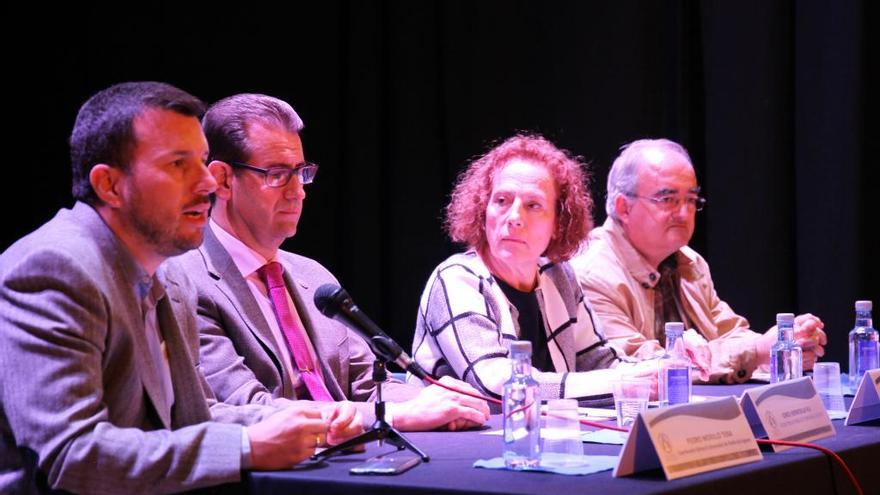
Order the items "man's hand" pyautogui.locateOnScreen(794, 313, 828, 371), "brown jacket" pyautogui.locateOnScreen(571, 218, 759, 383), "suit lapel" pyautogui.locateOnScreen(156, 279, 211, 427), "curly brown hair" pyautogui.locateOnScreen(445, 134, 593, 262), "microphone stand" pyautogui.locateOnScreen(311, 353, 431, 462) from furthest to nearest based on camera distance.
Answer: "brown jacket" pyautogui.locateOnScreen(571, 218, 759, 383)
"man's hand" pyautogui.locateOnScreen(794, 313, 828, 371)
"curly brown hair" pyautogui.locateOnScreen(445, 134, 593, 262)
"suit lapel" pyautogui.locateOnScreen(156, 279, 211, 427)
"microphone stand" pyautogui.locateOnScreen(311, 353, 431, 462)

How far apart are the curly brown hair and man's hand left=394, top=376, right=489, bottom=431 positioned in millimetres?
925

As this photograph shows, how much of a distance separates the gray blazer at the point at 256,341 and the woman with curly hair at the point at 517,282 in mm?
206

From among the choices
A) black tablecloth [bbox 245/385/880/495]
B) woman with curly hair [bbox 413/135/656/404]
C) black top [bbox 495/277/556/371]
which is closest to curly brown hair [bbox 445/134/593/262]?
woman with curly hair [bbox 413/135/656/404]

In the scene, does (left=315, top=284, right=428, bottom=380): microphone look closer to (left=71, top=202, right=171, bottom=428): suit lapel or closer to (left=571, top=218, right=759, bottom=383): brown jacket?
(left=71, top=202, right=171, bottom=428): suit lapel

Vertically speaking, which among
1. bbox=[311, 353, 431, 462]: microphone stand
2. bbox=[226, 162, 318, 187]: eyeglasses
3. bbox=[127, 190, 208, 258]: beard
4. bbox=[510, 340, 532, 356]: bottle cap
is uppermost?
bbox=[226, 162, 318, 187]: eyeglasses

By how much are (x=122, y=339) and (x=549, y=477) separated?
0.78 m

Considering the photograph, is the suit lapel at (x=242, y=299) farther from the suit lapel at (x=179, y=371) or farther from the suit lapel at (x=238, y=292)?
the suit lapel at (x=179, y=371)

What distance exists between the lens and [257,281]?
275cm

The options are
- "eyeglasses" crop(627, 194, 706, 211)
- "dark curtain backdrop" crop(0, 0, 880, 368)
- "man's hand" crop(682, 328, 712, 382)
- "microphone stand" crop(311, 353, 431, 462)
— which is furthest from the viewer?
"dark curtain backdrop" crop(0, 0, 880, 368)

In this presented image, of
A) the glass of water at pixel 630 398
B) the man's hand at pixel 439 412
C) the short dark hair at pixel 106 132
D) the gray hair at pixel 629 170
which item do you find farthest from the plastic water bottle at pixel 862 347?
the short dark hair at pixel 106 132

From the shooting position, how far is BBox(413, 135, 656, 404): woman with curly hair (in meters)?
2.90

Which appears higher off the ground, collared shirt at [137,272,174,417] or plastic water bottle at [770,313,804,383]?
collared shirt at [137,272,174,417]

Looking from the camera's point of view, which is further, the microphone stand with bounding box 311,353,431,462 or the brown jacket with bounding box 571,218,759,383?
the brown jacket with bounding box 571,218,759,383

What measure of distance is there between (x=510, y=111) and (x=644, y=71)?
642 mm
